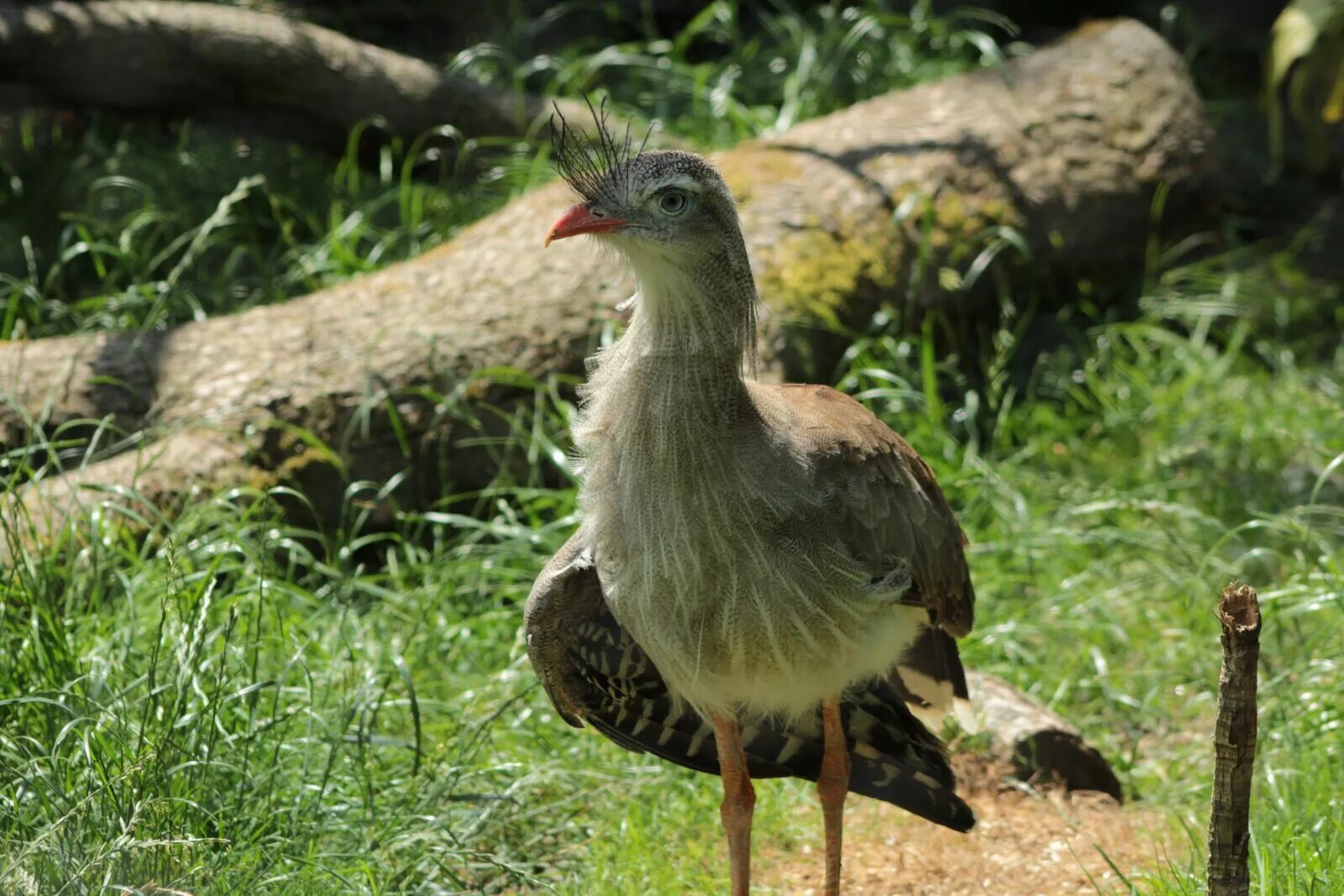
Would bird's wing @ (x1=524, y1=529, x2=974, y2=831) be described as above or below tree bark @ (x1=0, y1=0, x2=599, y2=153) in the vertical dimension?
below

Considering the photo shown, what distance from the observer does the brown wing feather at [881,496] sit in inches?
102

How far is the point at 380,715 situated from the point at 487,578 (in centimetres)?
66

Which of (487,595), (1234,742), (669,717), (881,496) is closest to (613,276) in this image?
(487,595)

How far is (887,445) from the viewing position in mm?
2770

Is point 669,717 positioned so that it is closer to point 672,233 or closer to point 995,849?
point 995,849

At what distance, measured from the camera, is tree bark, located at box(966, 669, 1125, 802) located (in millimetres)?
3330

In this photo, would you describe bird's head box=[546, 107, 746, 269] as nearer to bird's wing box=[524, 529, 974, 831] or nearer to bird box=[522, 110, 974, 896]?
bird box=[522, 110, 974, 896]

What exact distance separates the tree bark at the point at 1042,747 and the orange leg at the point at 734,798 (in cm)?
72

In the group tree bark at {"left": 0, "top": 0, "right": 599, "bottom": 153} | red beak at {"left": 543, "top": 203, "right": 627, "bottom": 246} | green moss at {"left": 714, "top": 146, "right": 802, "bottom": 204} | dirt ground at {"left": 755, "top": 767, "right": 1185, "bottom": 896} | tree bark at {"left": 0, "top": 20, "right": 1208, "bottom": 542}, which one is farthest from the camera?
tree bark at {"left": 0, "top": 0, "right": 599, "bottom": 153}

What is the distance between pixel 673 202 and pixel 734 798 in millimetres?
1143

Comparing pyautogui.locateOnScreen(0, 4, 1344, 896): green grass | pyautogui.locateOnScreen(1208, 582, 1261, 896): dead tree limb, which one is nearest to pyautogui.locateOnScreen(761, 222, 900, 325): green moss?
pyautogui.locateOnScreen(0, 4, 1344, 896): green grass

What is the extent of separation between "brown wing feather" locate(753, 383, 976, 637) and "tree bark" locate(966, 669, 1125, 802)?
511mm

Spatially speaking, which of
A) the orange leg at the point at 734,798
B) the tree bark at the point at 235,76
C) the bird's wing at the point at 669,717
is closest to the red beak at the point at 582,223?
the bird's wing at the point at 669,717

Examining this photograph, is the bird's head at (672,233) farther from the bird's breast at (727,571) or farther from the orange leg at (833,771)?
the orange leg at (833,771)
